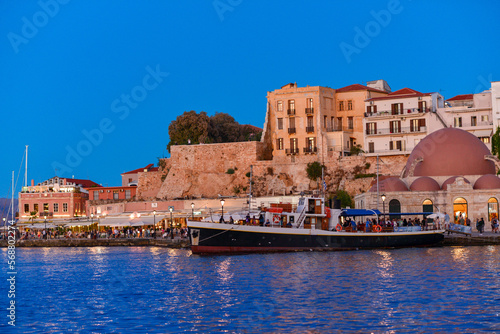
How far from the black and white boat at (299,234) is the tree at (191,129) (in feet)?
130

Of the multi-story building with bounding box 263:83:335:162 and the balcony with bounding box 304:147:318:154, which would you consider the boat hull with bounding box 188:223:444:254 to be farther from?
the multi-story building with bounding box 263:83:335:162

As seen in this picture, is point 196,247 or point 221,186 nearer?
point 196,247

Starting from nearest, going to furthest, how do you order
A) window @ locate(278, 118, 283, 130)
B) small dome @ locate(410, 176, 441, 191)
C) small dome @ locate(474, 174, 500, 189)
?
small dome @ locate(474, 174, 500, 189) → small dome @ locate(410, 176, 441, 191) → window @ locate(278, 118, 283, 130)

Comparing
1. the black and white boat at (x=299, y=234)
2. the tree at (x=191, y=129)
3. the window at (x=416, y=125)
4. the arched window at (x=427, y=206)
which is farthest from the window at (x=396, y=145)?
the black and white boat at (x=299, y=234)

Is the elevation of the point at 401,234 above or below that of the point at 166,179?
below

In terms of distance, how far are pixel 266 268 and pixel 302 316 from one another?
12.0m

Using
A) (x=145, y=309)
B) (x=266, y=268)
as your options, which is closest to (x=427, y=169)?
(x=266, y=268)

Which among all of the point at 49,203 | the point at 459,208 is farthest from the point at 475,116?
the point at 49,203

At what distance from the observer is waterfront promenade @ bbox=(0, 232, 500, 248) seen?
140ft

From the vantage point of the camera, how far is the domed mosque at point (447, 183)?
48.1 m

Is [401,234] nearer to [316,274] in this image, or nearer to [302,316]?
[316,274]

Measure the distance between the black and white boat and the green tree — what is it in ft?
87.9

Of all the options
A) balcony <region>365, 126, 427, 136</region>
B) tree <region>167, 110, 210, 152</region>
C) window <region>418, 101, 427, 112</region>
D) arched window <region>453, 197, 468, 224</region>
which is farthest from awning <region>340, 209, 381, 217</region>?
tree <region>167, 110, 210, 152</region>

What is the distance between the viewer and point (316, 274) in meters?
29.5
